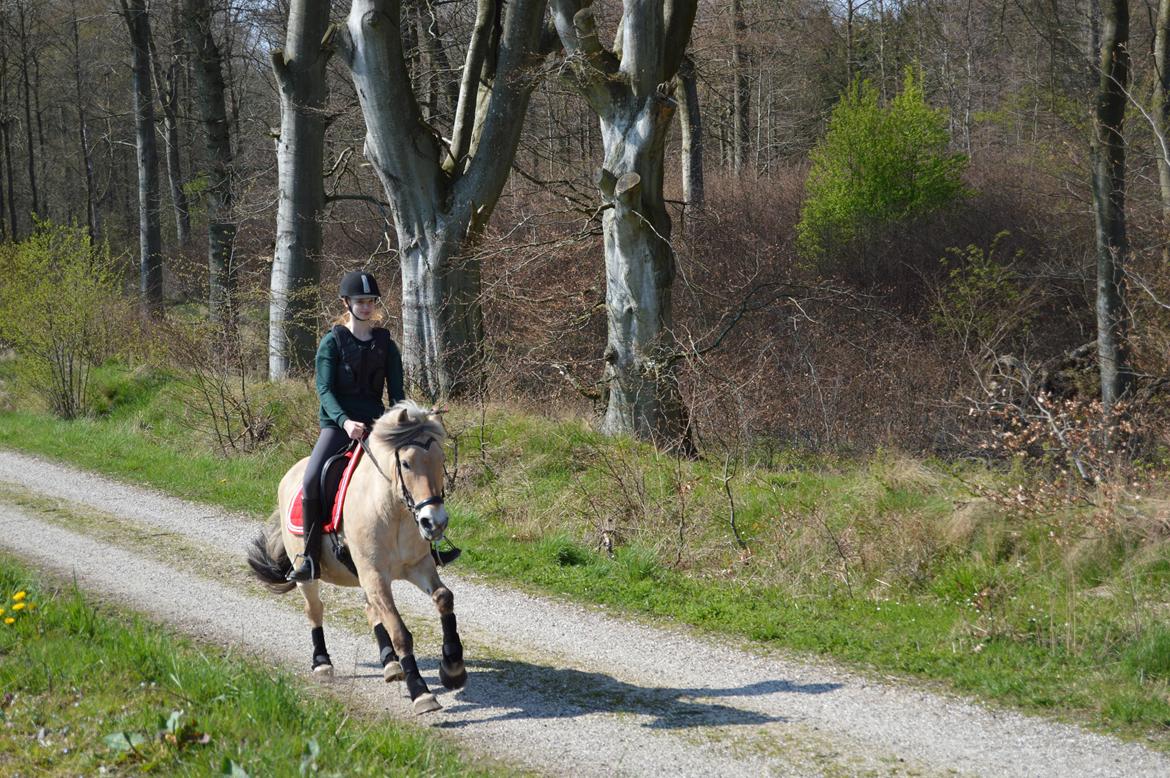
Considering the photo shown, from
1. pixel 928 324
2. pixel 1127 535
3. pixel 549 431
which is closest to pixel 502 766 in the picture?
pixel 1127 535

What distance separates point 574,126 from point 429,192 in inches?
739

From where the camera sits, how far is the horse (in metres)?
6.16

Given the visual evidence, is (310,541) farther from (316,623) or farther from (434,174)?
(434,174)

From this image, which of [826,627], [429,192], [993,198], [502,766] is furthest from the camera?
[993,198]

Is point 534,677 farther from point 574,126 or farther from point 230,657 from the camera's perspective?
point 574,126

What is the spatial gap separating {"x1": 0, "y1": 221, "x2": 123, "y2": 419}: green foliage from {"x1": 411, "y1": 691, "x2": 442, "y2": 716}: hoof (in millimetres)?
15087

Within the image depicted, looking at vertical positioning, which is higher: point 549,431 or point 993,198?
point 993,198

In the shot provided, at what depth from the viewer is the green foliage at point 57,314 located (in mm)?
18609

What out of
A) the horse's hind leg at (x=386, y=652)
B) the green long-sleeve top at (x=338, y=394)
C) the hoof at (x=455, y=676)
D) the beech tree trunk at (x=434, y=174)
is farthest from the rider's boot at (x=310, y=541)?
the beech tree trunk at (x=434, y=174)

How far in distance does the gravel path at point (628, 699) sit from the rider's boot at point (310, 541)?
74cm

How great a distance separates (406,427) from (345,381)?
1.04m

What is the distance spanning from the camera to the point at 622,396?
46.1 feet

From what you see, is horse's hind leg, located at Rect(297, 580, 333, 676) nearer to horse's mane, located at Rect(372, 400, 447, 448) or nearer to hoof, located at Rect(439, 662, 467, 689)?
hoof, located at Rect(439, 662, 467, 689)

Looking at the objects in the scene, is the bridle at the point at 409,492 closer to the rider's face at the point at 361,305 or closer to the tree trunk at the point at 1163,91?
the rider's face at the point at 361,305
